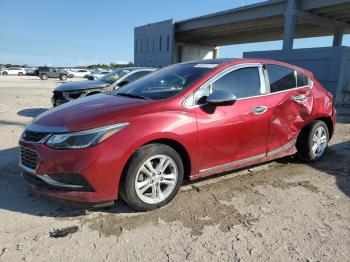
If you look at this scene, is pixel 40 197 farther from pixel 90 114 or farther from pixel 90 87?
pixel 90 87

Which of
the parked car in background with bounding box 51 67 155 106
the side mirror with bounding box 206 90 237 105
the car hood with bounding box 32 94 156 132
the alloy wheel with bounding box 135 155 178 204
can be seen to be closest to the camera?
the car hood with bounding box 32 94 156 132

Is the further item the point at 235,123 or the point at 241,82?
the point at 241,82

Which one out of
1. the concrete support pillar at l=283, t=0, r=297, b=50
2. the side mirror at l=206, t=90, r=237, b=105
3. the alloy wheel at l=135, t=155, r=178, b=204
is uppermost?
the concrete support pillar at l=283, t=0, r=297, b=50

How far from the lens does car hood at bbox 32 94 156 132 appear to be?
3445mm

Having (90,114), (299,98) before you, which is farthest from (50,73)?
(90,114)

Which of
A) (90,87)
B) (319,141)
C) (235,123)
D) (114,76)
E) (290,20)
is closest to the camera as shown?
(235,123)

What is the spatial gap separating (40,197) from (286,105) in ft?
11.2

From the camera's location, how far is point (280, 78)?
16.5 feet

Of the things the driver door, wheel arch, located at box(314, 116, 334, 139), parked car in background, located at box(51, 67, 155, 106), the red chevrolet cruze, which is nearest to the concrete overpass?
parked car in background, located at box(51, 67, 155, 106)

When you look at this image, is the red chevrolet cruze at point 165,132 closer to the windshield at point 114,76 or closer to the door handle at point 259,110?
the door handle at point 259,110

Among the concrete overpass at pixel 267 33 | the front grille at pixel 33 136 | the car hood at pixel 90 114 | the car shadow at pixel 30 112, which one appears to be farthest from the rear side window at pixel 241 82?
the concrete overpass at pixel 267 33

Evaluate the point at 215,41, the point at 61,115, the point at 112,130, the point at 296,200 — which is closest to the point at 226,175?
the point at 296,200

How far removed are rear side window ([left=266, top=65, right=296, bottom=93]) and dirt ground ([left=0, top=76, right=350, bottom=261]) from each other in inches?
50.1

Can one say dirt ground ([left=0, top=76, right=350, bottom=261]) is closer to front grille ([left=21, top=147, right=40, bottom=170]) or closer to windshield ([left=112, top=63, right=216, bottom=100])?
front grille ([left=21, top=147, right=40, bottom=170])
